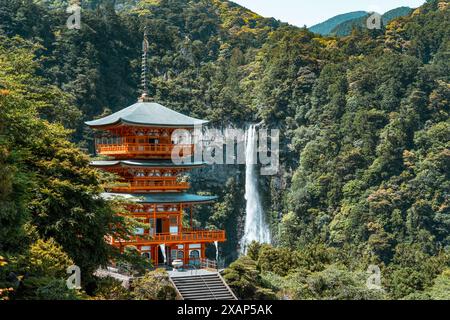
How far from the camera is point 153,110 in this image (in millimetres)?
32594

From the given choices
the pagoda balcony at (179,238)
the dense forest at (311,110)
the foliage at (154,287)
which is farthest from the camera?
the dense forest at (311,110)

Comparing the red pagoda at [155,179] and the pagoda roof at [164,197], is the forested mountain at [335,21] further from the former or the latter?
the pagoda roof at [164,197]

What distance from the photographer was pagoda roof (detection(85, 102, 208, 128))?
101 feet

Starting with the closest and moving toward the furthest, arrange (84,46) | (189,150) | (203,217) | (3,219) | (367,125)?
(3,219) → (189,150) → (367,125) → (203,217) → (84,46)

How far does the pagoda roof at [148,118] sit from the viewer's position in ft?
101

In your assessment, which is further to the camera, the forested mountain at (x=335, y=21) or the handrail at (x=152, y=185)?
the forested mountain at (x=335, y=21)

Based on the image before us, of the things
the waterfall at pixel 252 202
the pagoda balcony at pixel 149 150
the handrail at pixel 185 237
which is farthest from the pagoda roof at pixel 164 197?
the waterfall at pixel 252 202

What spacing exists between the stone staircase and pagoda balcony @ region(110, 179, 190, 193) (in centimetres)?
494

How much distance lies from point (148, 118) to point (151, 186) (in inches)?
110

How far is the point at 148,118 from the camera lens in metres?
31.5

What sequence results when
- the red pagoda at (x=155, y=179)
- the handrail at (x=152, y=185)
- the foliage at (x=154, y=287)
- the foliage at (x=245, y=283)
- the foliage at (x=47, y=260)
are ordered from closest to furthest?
the foliage at (x=47, y=260) < the foliage at (x=154, y=287) < the foliage at (x=245, y=283) < the red pagoda at (x=155, y=179) < the handrail at (x=152, y=185)
